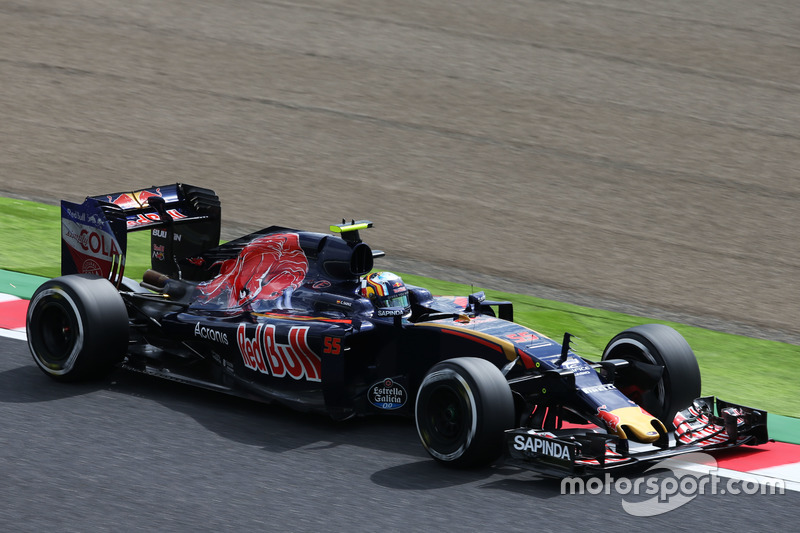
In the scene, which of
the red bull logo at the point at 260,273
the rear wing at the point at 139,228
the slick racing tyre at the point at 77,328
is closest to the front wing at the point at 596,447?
the red bull logo at the point at 260,273

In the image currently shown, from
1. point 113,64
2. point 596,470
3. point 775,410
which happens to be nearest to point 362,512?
point 596,470

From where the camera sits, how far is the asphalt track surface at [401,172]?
6203 mm

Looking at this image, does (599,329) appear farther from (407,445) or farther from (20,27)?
(20,27)

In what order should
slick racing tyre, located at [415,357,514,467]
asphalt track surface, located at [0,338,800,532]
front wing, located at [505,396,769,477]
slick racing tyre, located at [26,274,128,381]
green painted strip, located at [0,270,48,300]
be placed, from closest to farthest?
asphalt track surface, located at [0,338,800,532] < front wing, located at [505,396,769,477] < slick racing tyre, located at [415,357,514,467] < slick racing tyre, located at [26,274,128,381] < green painted strip, located at [0,270,48,300]

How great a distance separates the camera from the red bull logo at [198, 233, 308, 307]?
309 inches

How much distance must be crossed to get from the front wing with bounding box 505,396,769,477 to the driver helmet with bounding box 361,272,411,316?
4.68 feet

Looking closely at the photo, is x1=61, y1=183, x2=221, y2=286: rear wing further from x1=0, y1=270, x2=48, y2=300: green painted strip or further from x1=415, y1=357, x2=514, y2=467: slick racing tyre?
x1=415, y1=357, x2=514, y2=467: slick racing tyre

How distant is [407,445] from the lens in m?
7.02

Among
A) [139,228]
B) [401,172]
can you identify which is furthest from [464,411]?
[401,172]

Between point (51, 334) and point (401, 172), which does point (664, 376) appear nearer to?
point (51, 334)

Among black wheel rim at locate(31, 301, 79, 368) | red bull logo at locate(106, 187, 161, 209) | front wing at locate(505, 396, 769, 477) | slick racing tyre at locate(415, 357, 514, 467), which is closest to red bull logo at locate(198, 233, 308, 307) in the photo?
black wheel rim at locate(31, 301, 79, 368)

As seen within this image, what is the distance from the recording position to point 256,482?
6.29 m

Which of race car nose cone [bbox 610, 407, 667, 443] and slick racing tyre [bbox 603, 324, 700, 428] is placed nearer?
race car nose cone [bbox 610, 407, 667, 443]

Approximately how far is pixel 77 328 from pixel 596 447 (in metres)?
3.57
